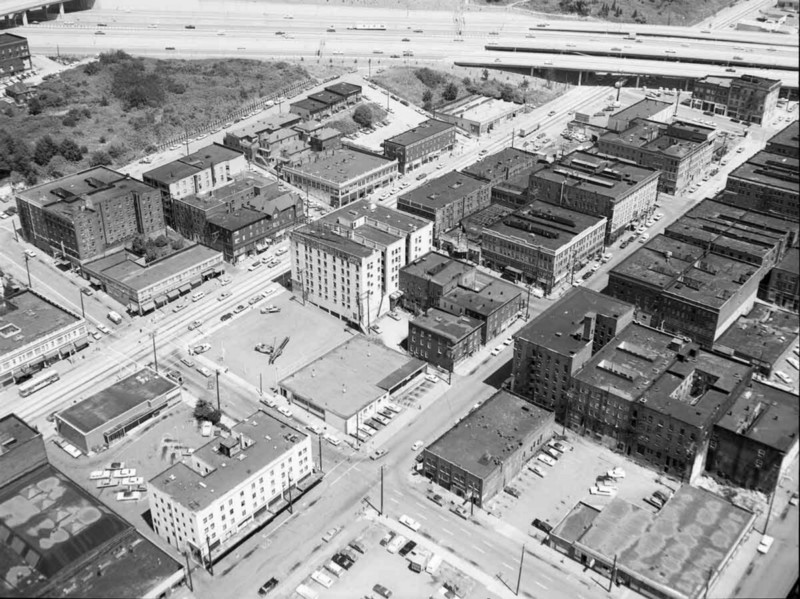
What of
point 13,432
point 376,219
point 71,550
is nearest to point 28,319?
point 13,432

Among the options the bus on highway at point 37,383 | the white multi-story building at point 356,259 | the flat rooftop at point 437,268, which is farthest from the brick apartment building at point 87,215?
the flat rooftop at point 437,268

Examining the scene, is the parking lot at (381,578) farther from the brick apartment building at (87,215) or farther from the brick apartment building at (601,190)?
the brick apartment building at (601,190)

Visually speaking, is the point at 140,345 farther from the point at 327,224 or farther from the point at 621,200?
the point at 621,200

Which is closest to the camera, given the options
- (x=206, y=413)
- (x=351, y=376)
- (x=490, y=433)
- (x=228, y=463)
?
(x=228, y=463)

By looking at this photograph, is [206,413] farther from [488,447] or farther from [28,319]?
[488,447]

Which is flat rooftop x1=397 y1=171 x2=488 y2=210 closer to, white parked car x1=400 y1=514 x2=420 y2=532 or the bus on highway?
the bus on highway

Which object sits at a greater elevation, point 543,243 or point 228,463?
point 543,243

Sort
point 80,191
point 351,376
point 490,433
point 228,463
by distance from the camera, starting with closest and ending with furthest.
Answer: point 228,463 < point 490,433 < point 351,376 < point 80,191
